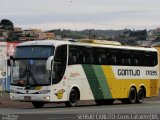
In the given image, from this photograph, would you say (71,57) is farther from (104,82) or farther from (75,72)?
(104,82)

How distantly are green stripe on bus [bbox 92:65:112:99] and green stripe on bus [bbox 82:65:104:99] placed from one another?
20 cm

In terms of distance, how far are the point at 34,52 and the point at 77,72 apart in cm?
274

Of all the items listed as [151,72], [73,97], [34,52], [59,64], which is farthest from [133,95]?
[34,52]

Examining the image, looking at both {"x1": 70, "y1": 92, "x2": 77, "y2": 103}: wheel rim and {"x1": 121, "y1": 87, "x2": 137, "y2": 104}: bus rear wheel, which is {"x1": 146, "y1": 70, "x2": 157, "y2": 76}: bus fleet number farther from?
{"x1": 70, "y1": 92, "x2": 77, "y2": 103}: wheel rim

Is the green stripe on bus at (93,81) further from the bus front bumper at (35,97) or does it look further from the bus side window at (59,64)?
the bus front bumper at (35,97)

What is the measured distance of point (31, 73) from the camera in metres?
32.7

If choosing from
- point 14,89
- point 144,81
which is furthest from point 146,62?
point 14,89

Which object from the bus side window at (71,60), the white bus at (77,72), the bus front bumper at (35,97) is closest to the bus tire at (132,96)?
the white bus at (77,72)

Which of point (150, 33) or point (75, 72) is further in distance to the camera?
point (150, 33)

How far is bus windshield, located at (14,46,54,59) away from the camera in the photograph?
3269cm

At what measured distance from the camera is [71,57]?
33.8 meters

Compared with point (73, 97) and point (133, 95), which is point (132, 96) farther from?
point (73, 97)

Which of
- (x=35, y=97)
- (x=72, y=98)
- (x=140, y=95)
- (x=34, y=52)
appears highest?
(x=34, y=52)

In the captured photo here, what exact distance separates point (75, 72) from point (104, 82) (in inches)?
127
